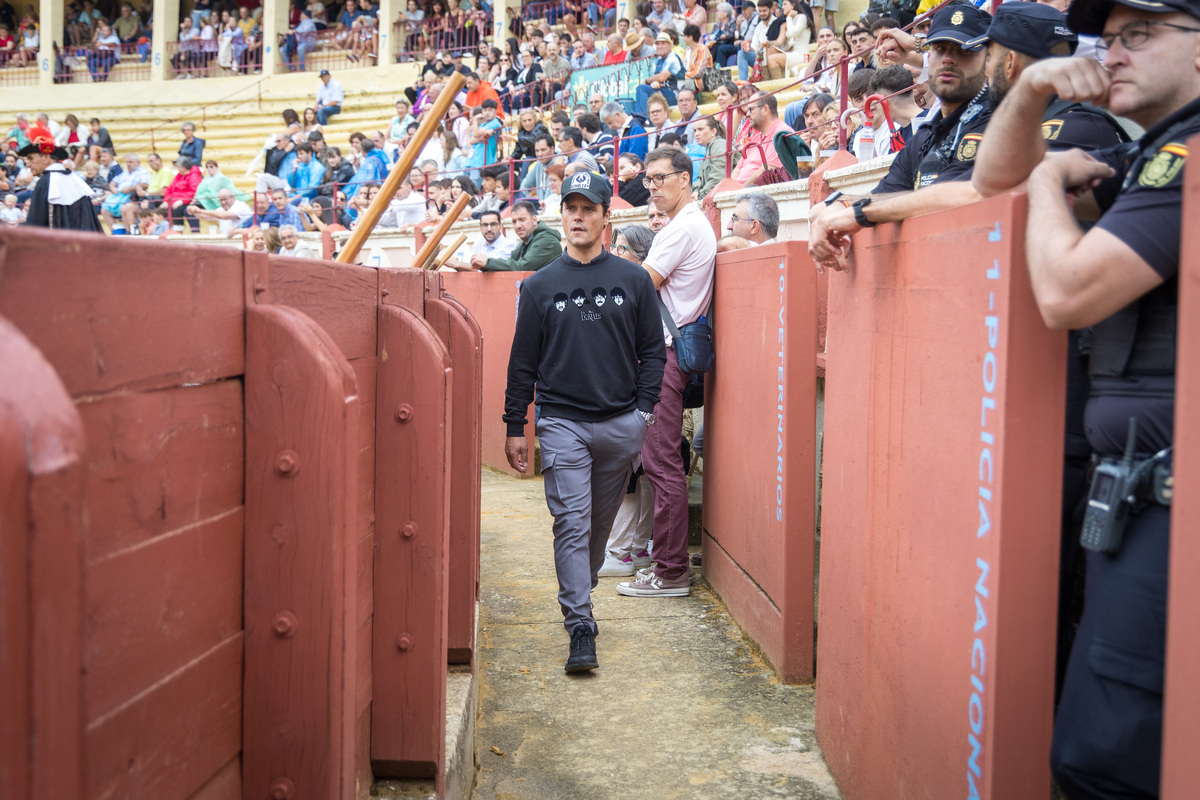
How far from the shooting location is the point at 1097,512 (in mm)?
1702

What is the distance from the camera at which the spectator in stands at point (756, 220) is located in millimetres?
5438

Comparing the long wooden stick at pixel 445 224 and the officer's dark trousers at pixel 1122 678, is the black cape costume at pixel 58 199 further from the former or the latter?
the officer's dark trousers at pixel 1122 678

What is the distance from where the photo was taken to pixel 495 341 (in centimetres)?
895

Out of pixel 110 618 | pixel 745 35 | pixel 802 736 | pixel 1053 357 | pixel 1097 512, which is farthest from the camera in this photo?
pixel 745 35

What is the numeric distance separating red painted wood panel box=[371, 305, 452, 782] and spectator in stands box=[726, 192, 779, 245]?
3.42 meters

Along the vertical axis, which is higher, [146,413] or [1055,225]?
[1055,225]

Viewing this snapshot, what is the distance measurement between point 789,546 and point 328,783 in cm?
255

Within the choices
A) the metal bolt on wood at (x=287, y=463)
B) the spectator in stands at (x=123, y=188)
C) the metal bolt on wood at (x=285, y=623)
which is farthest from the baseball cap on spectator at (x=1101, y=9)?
the spectator in stands at (x=123, y=188)

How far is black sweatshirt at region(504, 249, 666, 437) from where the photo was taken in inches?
165

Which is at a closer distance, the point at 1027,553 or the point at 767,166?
the point at 1027,553

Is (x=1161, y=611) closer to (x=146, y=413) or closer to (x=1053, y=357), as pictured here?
(x=1053, y=357)

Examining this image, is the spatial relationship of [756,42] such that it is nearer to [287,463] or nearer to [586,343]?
[586,343]

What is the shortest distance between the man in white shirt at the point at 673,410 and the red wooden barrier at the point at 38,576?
14.0 ft

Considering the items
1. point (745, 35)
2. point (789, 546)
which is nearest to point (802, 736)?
point (789, 546)
